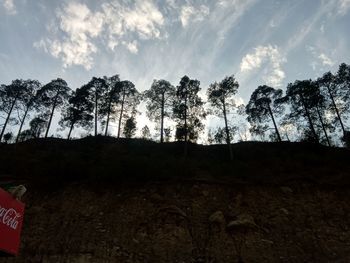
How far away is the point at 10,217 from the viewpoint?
5.76 metres

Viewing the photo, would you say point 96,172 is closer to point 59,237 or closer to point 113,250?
point 59,237

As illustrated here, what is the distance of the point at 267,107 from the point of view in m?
33.2

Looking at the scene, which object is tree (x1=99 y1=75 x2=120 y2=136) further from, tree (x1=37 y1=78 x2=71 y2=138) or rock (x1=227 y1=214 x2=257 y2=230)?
rock (x1=227 y1=214 x2=257 y2=230)

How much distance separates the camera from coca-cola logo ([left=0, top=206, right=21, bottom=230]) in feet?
18.1

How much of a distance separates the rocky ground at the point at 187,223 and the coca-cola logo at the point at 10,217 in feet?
25.4

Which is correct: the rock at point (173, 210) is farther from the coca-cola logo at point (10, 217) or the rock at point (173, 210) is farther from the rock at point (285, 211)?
the coca-cola logo at point (10, 217)

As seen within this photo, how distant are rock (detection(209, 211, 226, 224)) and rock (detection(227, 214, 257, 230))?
0.43 meters

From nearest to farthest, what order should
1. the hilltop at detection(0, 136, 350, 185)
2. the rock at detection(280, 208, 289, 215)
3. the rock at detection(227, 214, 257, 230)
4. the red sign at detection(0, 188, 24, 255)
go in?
the red sign at detection(0, 188, 24, 255), the rock at detection(227, 214, 257, 230), the rock at detection(280, 208, 289, 215), the hilltop at detection(0, 136, 350, 185)

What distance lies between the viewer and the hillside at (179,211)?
43.5ft

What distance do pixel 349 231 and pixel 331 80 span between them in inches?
791

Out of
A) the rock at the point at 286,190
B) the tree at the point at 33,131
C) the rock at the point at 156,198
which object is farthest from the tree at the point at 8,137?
the rock at the point at 286,190

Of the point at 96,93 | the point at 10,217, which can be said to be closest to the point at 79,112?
the point at 96,93

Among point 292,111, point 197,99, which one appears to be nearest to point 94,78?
point 197,99

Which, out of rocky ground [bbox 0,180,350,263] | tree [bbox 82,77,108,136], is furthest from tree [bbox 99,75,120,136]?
Result: rocky ground [bbox 0,180,350,263]
